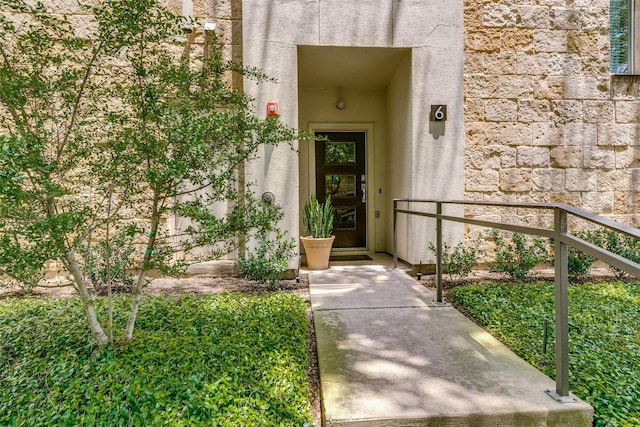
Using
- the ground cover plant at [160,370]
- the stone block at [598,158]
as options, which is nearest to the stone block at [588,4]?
the stone block at [598,158]

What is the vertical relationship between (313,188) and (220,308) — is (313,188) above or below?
above

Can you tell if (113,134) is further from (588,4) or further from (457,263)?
(588,4)

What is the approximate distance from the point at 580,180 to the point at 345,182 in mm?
2965

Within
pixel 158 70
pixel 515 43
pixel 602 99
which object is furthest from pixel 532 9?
pixel 158 70

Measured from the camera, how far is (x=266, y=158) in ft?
13.4

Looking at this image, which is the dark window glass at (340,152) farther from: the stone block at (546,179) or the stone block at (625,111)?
the stone block at (625,111)

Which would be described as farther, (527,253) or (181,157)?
(527,253)

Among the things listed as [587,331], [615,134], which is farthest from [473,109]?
[587,331]

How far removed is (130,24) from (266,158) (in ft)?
7.20

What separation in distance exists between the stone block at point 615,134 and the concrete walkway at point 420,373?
3.29 m

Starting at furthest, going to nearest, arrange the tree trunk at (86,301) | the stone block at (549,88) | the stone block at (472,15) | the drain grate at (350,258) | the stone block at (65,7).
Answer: the drain grate at (350,258) < the stone block at (549,88) < the stone block at (472,15) < the stone block at (65,7) < the tree trunk at (86,301)

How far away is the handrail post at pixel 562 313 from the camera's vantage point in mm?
1715

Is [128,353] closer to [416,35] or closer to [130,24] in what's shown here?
[130,24]

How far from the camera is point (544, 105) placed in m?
4.47
